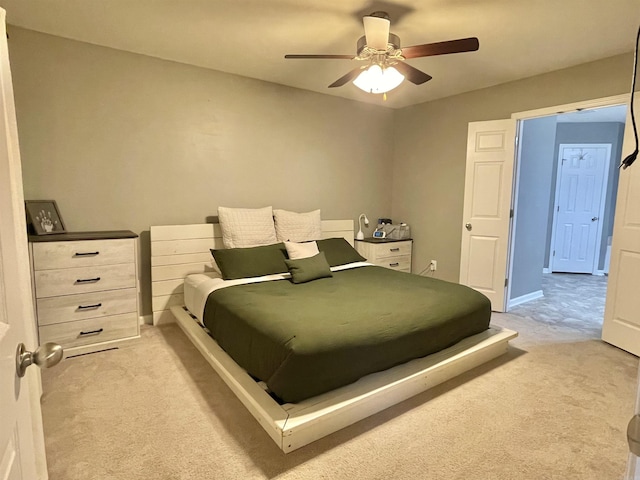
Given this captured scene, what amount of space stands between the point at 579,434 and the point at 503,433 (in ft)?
1.33

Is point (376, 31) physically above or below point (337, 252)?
above

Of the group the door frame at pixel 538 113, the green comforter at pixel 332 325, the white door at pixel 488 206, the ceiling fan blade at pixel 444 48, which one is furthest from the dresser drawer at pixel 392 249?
the ceiling fan blade at pixel 444 48

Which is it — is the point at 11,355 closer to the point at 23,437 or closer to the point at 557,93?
the point at 23,437

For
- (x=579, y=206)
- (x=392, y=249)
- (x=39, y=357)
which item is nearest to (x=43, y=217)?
(x=39, y=357)

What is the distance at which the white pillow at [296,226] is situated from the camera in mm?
3861

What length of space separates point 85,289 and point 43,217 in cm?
66

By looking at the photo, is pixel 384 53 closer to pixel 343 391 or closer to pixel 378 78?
pixel 378 78

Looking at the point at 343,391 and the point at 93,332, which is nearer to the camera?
the point at 343,391

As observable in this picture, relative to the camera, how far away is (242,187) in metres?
3.93

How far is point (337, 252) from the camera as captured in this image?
3.83 m

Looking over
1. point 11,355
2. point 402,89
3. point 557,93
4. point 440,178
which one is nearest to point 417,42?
point 402,89

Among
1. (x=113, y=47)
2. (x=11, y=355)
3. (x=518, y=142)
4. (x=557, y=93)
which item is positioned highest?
(x=113, y=47)

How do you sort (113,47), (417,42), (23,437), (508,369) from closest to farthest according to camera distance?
1. (23,437)
2. (508,369)
3. (417,42)
4. (113,47)

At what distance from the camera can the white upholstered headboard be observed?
3400 mm
